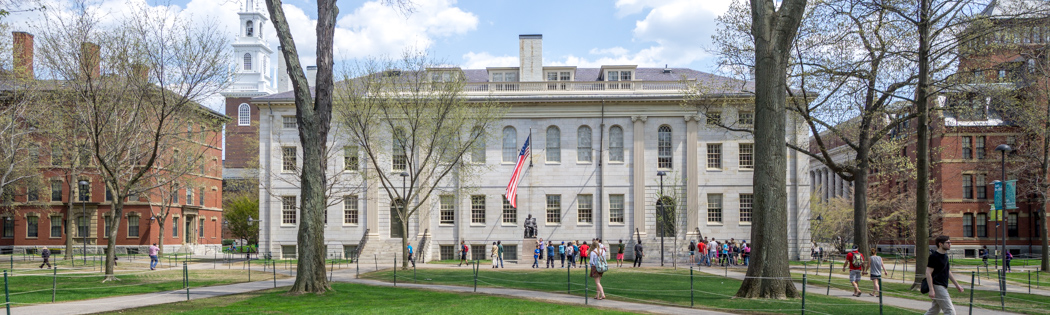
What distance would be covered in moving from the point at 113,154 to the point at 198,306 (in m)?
15.5

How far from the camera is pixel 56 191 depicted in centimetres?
5503

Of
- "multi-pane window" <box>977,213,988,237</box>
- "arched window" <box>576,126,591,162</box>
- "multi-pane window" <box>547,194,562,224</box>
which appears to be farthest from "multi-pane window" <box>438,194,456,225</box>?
"multi-pane window" <box>977,213,988,237</box>

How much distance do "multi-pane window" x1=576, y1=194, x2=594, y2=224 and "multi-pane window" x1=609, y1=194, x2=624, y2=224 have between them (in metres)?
1.16

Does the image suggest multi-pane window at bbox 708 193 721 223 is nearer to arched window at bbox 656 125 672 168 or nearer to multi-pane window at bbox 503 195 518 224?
arched window at bbox 656 125 672 168

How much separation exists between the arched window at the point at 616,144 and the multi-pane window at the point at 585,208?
2.83 m

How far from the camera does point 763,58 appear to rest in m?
17.8

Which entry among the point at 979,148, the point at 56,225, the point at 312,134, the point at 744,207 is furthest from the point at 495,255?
the point at 979,148

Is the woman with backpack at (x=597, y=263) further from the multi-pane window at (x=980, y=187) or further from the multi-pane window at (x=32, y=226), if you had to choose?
the multi-pane window at (x=32, y=226)

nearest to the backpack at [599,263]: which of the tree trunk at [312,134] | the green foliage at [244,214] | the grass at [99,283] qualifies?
the tree trunk at [312,134]

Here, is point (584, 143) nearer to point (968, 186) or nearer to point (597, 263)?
point (597, 263)

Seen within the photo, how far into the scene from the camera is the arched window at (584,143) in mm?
46688

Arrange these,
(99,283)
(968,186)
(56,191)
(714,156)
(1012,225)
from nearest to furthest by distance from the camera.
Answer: (99,283) → (714,156) → (56,191) → (1012,225) → (968,186)

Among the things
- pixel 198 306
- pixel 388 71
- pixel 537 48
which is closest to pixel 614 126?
pixel 537 48

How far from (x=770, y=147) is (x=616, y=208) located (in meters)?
28.9
